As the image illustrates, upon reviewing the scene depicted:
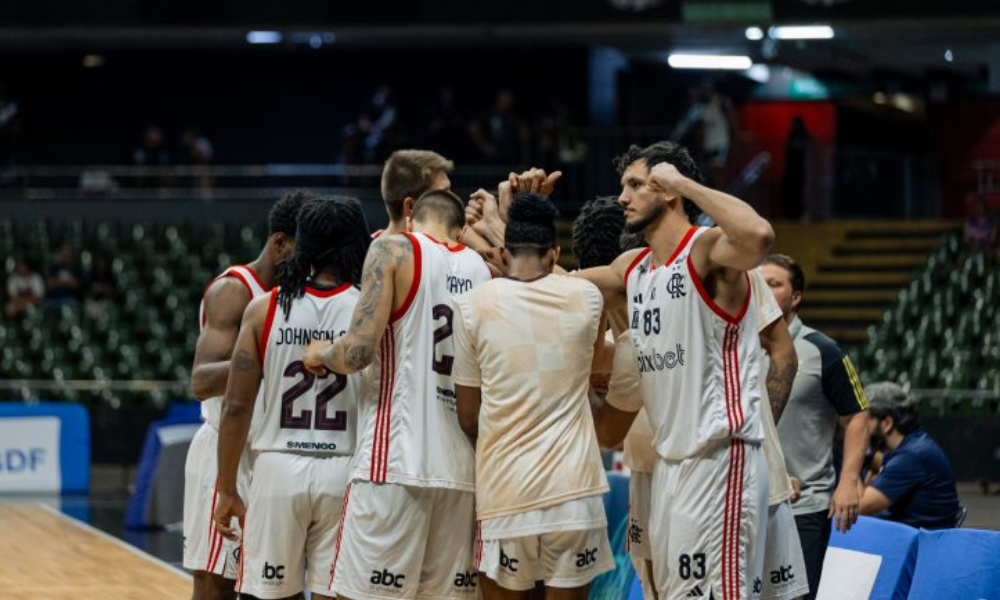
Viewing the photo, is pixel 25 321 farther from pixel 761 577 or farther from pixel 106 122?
pixel 761 577

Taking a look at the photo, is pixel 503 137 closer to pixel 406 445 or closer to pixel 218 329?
pixel 218 329

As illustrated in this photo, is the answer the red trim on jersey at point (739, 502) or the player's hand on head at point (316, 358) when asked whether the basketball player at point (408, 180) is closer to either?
the player's hand on head at point (316, 358)

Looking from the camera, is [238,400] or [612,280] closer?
[612,280]

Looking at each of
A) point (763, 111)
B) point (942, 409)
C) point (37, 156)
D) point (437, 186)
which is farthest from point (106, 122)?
point (437, 186)

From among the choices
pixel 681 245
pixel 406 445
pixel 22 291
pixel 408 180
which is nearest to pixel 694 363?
pixel 681 245

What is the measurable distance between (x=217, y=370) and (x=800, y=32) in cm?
1734

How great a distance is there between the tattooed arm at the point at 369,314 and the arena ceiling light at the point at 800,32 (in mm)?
16567

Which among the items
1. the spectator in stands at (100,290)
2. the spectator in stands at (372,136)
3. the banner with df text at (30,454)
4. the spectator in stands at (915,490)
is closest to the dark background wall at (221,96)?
the spectator in stands at (372,136)

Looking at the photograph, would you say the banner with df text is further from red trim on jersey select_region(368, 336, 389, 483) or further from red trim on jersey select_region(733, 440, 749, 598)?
red trim on jersey select_region(733, 440, 749, 598)

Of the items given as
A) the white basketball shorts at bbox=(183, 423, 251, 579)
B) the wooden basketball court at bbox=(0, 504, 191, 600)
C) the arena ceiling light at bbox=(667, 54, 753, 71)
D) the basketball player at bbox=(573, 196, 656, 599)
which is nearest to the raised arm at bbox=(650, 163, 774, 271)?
the basketball player at bbox=(573, 196, 656, 599)

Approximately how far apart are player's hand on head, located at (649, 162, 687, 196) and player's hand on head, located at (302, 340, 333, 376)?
1233 mm

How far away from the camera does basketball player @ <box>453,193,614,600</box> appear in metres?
5.67

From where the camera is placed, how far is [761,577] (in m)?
5.84

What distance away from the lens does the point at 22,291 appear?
21.8 meters
